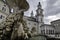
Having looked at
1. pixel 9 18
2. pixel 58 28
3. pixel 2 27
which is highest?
pixel 9 18

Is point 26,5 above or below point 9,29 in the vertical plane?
above

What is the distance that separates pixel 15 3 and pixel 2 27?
4.33 ft

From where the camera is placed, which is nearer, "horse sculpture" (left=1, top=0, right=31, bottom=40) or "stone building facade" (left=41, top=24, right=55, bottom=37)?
Answer: "horse sculpture" (left=1, top=0, right=31, bottom=40)

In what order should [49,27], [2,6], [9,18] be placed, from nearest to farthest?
[9,18], [2,6], [49,27]

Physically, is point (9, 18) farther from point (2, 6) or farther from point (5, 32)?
point (2, 6)

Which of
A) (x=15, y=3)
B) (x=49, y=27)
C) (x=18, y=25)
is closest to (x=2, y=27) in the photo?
(x=18, y=25)

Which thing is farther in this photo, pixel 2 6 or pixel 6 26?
pixel 2 6

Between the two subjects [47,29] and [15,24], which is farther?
[47,29]

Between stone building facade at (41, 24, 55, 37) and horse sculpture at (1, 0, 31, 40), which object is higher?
horse sculpture at (1, 0, 31, 40)

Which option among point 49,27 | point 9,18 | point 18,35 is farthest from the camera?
point 49,27

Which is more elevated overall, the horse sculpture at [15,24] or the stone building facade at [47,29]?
the horse sculpture at [15,24]

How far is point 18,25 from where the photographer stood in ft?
20.5

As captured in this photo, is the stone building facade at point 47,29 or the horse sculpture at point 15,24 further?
the stone building facade at point 47,29

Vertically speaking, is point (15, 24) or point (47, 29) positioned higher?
point (15, 24)
